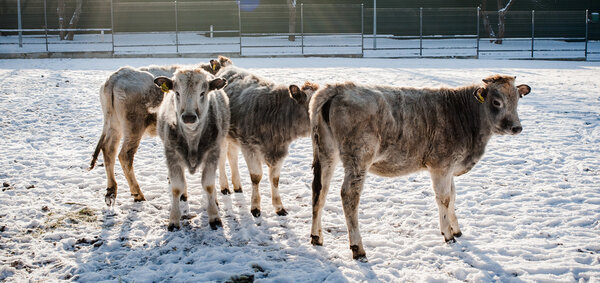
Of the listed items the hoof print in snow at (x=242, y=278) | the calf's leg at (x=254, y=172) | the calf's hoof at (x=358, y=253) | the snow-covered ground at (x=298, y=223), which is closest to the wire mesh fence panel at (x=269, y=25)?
the snow-covered ground at (x=298, y=223)

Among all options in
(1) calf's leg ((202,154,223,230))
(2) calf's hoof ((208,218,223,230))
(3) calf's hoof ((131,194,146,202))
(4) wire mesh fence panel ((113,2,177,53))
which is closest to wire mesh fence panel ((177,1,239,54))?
(4) wire mesh fence panel ((113,2,177,53))

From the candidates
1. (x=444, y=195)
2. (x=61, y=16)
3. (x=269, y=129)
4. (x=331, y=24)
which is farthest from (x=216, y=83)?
(x=61, y=16)

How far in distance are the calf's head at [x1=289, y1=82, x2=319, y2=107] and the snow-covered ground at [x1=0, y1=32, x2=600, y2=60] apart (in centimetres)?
1845

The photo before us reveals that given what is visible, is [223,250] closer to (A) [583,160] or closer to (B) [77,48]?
(A) [583,160]

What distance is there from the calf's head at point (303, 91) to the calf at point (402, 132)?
1068mm

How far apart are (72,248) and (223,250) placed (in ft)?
5.26

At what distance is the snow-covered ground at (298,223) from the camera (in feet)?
17.1

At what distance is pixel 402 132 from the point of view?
571 cm

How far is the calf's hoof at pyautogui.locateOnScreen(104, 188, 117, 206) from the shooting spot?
6918 mm

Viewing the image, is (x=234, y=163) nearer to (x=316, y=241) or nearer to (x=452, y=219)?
(x=316, y=241)

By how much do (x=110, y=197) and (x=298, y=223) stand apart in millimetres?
2452

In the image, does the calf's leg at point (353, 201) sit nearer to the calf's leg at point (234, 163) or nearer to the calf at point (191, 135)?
the calf at point (191, 135)

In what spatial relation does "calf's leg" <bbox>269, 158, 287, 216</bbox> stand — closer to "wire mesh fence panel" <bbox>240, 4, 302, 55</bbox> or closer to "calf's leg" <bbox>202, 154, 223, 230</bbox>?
"calf's leg" <bbox>202, 154, 223, 230</bbox>

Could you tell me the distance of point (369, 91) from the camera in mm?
5664
